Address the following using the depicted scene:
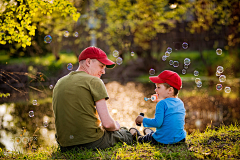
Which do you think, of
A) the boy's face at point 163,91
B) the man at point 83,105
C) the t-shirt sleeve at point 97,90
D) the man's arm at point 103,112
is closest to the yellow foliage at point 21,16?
the man at point 83,105

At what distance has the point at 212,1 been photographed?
16.0m

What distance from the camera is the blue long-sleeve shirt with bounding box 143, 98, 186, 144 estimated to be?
11.0 feet

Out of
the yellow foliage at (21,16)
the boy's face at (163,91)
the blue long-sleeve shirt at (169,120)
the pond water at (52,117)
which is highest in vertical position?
the yellow foliage at (21,16)

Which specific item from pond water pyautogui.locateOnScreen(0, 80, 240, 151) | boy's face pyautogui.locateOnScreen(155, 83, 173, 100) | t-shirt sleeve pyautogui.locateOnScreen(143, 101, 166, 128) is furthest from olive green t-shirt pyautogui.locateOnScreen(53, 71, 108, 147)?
pond water pyautogui.locateOnScreen(0, 80, 240, 151)

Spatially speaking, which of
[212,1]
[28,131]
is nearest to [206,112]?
[28,131]

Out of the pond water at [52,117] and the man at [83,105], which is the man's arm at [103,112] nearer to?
the man at [83,105]

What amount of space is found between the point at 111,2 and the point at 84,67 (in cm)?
1793

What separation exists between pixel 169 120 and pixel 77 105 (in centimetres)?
118

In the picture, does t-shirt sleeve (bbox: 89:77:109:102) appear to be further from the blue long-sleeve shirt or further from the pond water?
the pond water

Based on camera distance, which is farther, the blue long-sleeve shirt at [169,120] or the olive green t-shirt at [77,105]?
the blue long-sleeve shirt at [169,120]

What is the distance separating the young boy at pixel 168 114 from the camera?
11.0 ft

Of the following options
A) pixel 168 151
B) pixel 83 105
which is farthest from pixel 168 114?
pixel 83 105

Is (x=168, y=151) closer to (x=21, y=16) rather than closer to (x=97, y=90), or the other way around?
(x=97, y=90)

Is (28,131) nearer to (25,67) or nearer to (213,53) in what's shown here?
(25,67)
